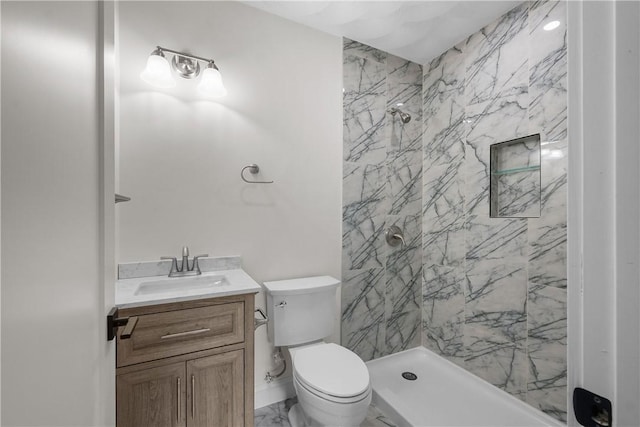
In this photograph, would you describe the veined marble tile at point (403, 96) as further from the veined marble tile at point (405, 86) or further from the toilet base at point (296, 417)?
the toilet base at point (296, 417)

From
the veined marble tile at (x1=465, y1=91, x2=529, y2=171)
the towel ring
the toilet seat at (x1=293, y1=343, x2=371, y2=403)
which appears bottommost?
the toilet seat at (x1=293, y1=343, x2=371, y2=403)

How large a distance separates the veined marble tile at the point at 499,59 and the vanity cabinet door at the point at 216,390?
89.0 inches

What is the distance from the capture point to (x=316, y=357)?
1.51m

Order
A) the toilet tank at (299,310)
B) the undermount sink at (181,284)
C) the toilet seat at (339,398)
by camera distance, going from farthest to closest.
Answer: the toilet tank at (299,310) → the undermount sink at (181,284) → the toilet seat at (339,398)

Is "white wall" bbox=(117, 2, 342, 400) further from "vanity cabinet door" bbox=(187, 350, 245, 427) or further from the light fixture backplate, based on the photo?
"vanity cabinet door" bbox=(187, 350, 245, 427)

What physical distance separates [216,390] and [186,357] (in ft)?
0.72

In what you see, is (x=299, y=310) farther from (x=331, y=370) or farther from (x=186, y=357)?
(x=186, y=357)

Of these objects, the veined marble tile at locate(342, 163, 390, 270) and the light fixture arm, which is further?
the veined marble tile at locate(342, 163, 390, 270)

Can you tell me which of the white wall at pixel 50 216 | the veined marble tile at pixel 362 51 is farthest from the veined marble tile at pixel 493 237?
the white wall at pixel 50 216

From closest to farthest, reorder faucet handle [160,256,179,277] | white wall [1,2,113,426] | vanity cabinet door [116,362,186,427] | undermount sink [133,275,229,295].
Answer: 1. white wall [1,2,113,426]
2. vanity cabinet door [116,362,186,427]
3. undermount sink [133,275,229,295]
4. faucet handle [160,256,179,277]

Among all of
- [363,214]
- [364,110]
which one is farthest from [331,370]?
[364,110]

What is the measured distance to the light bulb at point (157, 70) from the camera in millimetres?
1432

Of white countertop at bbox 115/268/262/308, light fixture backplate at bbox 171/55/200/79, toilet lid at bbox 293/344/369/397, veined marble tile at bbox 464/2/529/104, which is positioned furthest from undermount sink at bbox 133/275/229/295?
veined marble tile at bbox 464/2/529/104

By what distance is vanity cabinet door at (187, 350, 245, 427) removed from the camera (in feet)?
3.98
